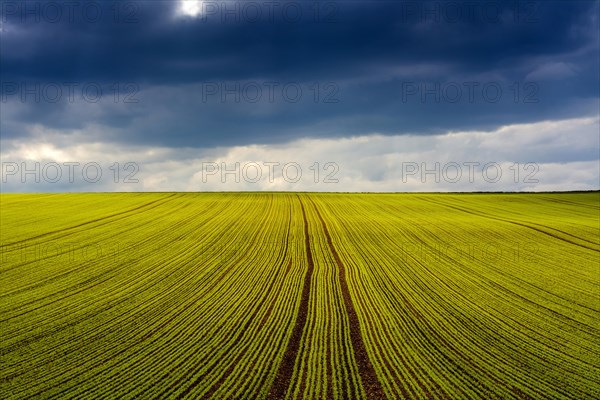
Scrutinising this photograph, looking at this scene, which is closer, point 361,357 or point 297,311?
point 361,357

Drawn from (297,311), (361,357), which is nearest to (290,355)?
(361,357)

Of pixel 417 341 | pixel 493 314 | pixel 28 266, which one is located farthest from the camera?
pixel 28 266

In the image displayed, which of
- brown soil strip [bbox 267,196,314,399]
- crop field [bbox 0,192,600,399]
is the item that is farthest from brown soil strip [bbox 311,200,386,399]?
brown soil strip [bbox 267,196,314,399]

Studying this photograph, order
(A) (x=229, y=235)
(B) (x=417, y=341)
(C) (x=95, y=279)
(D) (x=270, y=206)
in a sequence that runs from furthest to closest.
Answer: (D) (x=270, y=206)
(A) (x=229, y=235)
(C) (x=95, y=279)
(B) (x=417, y=341)

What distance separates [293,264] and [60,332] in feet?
54.0

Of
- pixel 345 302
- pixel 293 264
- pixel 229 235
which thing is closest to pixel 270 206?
pixel 229 235

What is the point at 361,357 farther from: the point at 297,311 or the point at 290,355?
the point at 297,311

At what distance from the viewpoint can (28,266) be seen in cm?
3005

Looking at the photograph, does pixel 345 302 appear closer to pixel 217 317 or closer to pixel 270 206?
pixel 217 317

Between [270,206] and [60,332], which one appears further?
[270,206]

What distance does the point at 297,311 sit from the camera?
22.3 m

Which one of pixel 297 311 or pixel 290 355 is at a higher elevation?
pixel 297 311

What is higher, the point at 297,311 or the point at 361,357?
the point at 297,311

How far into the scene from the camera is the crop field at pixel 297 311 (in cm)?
1527
